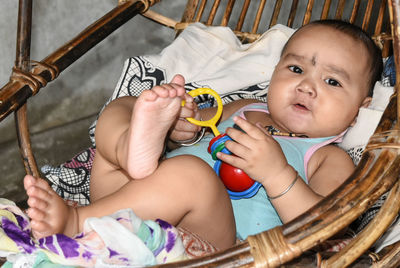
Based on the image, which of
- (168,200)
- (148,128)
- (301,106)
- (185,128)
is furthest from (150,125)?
(301,106)

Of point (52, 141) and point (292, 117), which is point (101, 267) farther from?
point (52, 141)

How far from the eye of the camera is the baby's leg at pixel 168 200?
70cm

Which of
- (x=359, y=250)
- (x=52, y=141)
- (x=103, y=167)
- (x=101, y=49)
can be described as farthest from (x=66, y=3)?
(x=359, y=250)

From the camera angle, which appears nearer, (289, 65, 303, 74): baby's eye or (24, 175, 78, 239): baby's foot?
(24, 175, 78, 239): baby's foot

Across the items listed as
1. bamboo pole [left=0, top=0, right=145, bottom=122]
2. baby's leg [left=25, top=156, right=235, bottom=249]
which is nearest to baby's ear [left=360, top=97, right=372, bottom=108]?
baby's leg [left=25, top=156, right=235, bottom=249]

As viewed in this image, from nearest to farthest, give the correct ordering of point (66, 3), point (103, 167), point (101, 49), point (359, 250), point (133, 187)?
point (359, 250)
point (133, 187)
point (103, 167)
point (66, 3)
point (101, 49)

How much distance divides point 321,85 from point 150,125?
1.25ft

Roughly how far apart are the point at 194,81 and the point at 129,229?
628 millimetres

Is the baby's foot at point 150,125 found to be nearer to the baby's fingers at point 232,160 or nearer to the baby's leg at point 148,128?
the baby's leg at point 148,128

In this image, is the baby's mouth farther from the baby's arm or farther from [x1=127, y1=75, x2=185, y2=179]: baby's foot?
[x1=127, y1=75, x2=185, y2=179]: baby's foot

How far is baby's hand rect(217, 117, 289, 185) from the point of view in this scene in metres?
0.81

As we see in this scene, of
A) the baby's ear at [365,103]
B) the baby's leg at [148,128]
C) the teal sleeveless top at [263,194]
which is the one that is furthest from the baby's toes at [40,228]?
the baby's ear at [365,103]

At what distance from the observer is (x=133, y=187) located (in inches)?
29.9

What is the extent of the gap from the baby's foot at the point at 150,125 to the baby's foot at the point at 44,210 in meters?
0.12
